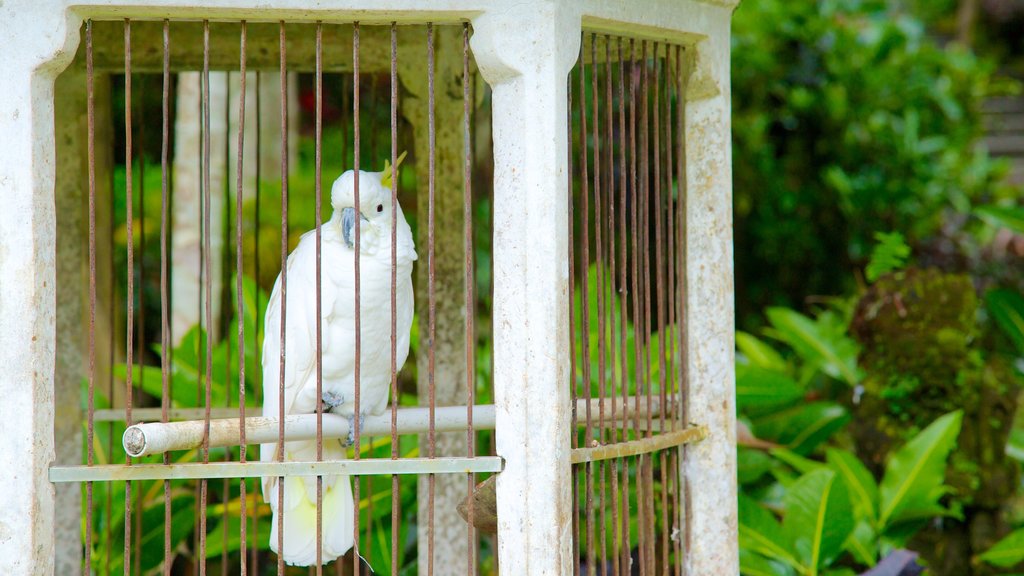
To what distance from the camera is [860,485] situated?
3.88 meters

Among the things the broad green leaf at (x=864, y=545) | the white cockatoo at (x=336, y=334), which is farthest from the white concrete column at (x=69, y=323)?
the broad green leaf at (x=864, y=545)

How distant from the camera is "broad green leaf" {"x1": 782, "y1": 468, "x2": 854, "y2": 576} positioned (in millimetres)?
3533

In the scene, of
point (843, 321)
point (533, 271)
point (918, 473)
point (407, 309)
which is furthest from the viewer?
point (843, 321)

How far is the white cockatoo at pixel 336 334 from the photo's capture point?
2.76 m

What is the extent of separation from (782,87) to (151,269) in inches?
141

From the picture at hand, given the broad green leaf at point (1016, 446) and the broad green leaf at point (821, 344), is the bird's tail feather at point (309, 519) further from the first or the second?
the broad green leaf at point (1016, 446)

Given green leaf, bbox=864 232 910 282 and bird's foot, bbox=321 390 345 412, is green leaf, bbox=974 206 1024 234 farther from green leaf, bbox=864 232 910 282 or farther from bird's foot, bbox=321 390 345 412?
bird's foot, bbox=321 390 345 412

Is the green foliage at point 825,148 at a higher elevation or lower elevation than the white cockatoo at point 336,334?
higher

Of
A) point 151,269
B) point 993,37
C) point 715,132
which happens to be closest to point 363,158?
point 151,269

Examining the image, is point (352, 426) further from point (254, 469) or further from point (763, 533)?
point (763, 533)

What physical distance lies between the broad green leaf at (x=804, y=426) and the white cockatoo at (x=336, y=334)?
→ 1809 mm

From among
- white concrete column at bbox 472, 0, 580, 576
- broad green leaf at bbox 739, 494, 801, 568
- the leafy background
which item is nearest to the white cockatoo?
the leafy background

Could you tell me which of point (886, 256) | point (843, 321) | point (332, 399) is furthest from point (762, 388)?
point (332, 399)

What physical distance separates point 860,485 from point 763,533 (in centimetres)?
45
